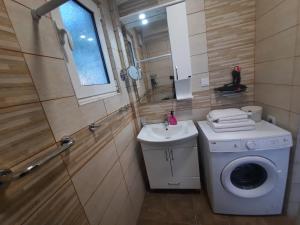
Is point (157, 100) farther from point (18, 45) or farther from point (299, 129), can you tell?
point (18, 45)

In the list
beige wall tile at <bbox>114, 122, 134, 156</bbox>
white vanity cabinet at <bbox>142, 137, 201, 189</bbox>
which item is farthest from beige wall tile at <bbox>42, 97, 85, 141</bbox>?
white vanity cabinet at <bbox>142, 137, 201, 189</bbox>

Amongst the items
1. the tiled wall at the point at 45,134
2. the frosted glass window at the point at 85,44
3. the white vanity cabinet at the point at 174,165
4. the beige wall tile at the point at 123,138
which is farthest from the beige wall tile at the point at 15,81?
the white vanity cabinet at the point at 174,165

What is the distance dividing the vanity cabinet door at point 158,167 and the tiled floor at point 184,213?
0.54 feet

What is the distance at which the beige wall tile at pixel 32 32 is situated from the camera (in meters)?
0.56

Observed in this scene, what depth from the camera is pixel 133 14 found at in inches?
59.8

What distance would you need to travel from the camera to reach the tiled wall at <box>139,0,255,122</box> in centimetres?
139

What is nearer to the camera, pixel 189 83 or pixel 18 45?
pixel 18 45

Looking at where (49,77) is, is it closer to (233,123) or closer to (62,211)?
(62,211)

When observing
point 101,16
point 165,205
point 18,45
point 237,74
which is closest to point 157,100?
point 237,74

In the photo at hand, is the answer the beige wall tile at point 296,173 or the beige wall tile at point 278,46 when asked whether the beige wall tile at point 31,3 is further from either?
the beige wall tile at point 296,173

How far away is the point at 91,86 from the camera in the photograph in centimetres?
104

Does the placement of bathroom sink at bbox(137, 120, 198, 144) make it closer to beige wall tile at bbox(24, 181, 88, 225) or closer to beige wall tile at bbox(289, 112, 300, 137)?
beige wall tile at bbox(289, 112, 300, 137)

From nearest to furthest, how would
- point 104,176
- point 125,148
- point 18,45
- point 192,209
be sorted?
point 18,45 → point 104,176 → point 125,148 → point 192,209

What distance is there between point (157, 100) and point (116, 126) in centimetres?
70
